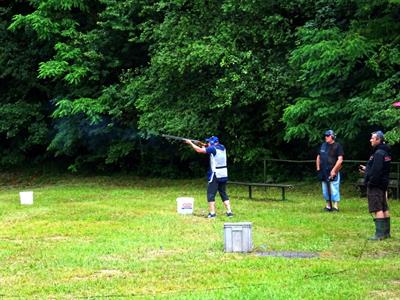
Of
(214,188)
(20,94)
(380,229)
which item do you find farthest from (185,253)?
(20,94)

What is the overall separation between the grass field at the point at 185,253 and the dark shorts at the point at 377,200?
1.81ft

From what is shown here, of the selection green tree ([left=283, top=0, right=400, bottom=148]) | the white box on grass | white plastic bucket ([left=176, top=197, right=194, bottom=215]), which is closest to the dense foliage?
green tree ([left=283, top=0, right=400, bottom=148])

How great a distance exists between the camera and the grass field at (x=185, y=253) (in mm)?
8133

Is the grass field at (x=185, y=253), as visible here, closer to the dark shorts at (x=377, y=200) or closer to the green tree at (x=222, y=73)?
the dark shorts at (x=377, y=200)

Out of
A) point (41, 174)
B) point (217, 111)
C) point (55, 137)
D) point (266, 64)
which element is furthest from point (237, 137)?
point (41, 174)

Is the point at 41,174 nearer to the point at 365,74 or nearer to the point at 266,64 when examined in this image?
the point at 266,64

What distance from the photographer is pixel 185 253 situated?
1061 cm

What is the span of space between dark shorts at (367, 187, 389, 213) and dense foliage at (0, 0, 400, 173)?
515 centimetres

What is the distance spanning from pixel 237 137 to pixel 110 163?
6.82m

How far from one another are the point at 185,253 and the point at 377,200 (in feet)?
10.9

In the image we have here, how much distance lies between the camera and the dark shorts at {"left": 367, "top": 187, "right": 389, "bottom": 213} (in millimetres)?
11516

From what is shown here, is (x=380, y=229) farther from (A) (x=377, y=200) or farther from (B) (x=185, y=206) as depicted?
(B) (x=185, y=206)

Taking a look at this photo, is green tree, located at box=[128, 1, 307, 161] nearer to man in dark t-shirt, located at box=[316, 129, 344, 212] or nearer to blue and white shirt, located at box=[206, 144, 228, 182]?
man in dark t-shirt, located at box=[316, 129, 344, 212]

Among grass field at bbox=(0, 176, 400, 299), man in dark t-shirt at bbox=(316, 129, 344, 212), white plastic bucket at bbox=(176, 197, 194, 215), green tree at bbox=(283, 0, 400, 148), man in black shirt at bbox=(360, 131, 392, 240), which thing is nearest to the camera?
grass field at bbox=(0, 176, 400, 299)
